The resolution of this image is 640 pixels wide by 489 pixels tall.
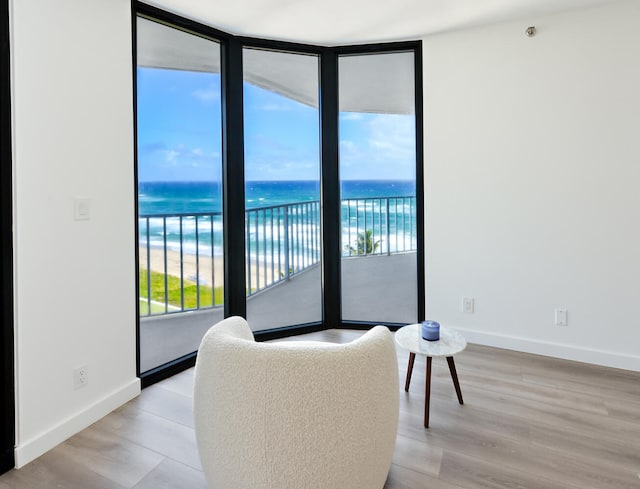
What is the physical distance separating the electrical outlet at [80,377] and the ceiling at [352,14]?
2.15 metres

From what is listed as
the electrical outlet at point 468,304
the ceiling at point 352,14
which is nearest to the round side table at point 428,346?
the electrical outlet at point 468,304

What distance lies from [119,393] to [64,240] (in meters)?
0.93

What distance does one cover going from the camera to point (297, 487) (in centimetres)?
134

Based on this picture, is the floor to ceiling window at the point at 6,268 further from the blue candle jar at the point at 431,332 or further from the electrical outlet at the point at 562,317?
the electrical outlet at the point at 562,317

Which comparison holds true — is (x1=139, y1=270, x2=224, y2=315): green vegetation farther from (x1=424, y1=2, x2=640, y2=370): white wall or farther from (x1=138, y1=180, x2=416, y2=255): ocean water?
(x1=424, y1=2, x2=640, y2=370): white wall

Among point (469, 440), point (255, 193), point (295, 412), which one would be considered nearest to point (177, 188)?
point (255, 193)

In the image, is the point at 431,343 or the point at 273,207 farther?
the point at 273,207

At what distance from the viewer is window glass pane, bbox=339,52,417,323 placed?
3.50 meters

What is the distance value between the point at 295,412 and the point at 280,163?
8.45 feet

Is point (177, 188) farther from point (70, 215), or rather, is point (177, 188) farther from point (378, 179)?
point (378, 179)

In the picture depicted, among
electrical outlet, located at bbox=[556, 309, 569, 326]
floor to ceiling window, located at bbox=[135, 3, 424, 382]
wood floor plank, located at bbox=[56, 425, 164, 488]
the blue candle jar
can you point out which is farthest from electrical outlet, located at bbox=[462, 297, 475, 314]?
wood floor plank, located at bbox=[56, 425, 164, 488]

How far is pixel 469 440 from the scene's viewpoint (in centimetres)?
197

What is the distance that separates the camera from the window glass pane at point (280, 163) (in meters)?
3.38

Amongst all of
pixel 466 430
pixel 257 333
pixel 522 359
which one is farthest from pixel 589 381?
pixel 257 333
